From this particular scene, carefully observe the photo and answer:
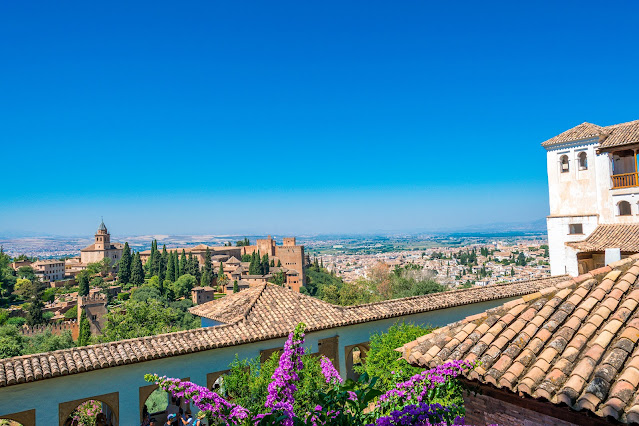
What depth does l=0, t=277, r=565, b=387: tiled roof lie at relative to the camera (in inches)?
309

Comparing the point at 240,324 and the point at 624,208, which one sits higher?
the point at 624,208

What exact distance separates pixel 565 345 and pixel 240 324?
25.0ft

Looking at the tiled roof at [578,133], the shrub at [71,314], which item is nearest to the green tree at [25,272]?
the shrub at [71,314]

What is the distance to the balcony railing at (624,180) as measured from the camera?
17.8 metres

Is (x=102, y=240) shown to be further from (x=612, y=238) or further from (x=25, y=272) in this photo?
(x=612, y=238)

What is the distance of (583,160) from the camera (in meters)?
19.9

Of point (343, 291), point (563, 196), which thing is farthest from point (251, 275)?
point (563, 196)

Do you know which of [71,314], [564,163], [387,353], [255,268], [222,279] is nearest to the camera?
[387,353]

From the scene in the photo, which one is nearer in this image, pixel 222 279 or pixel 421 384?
pixel 421 384

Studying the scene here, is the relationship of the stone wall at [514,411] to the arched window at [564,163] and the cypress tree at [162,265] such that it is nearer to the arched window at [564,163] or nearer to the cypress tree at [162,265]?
the arched window at [564,163]

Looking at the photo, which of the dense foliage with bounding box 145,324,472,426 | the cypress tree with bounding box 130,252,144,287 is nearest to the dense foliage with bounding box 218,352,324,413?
the dense foliage with bounding box 145,324,472,426

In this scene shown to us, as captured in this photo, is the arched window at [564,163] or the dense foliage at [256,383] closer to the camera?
the dense foliage at [256,383]

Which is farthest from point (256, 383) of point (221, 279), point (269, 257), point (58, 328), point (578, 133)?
point (269, 257)

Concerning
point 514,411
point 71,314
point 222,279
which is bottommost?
point 71,314
